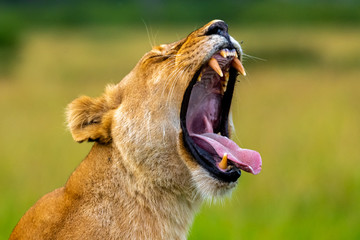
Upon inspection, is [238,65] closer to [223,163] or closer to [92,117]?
[223,163]

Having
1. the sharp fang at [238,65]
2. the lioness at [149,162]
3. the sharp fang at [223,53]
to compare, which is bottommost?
the lioness at [149,162]

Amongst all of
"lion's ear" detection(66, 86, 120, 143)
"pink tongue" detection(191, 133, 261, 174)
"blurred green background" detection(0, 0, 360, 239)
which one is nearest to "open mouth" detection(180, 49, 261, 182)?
"pink tongue" detection(191, 133, 261, 174)

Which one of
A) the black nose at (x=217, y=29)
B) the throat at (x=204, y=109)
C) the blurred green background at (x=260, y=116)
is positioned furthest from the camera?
the blurred green background at (x=260, y=116)

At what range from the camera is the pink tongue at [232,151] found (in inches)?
120

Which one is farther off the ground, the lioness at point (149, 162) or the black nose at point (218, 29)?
the black nose at point (218, 29)

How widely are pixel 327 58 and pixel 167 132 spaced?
44.9 feet

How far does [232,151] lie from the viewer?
10.2ft

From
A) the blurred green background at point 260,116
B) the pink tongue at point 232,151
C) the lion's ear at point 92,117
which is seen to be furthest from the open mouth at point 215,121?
the lion's ear at point 92,117

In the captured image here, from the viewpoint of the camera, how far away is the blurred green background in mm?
6102

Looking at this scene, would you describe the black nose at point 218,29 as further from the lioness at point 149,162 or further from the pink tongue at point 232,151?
the pink tongue at point 232,151

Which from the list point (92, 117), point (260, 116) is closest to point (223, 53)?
point (92, 117)

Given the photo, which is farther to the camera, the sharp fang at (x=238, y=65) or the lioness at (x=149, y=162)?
the sharp fang at (x=238, y=65)

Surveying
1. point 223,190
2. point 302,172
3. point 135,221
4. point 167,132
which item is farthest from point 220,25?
point 302,172

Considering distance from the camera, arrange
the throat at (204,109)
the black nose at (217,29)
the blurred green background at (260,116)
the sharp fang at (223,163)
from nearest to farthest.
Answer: the sharp fang at (223,163) < the black nose at (217,29) < the throat at (204,109) < the blurred green background at (260,116)
